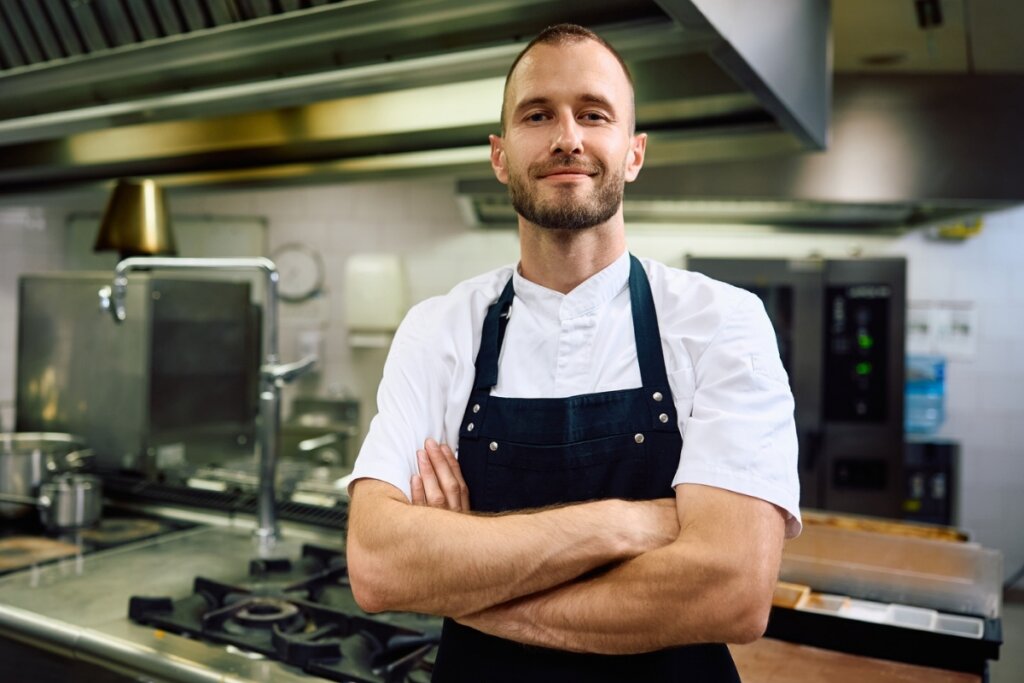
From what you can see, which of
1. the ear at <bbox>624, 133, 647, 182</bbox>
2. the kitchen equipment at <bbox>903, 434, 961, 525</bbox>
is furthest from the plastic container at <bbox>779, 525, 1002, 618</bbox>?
the kitchen equipment at <bbox>903, 434, 961, 525</bbox>

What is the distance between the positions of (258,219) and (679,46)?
16.8ft

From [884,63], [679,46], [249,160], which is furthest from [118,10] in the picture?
[884,63]

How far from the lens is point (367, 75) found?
1905mm

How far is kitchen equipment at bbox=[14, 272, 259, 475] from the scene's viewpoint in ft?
9.64

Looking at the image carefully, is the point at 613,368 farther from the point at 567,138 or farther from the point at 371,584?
the point at 371,584

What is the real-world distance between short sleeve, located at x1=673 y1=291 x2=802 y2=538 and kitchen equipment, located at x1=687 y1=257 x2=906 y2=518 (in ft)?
11.2

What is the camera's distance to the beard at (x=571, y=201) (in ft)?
4.39

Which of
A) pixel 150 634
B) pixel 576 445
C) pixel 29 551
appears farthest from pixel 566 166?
pixel 29 551

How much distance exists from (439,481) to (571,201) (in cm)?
50

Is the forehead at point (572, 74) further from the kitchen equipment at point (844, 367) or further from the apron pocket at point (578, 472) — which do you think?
the kitchen equipment at point (844, 367)

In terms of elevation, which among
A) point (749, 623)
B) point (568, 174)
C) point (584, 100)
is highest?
point (584, 100)

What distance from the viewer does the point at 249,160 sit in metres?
2.95

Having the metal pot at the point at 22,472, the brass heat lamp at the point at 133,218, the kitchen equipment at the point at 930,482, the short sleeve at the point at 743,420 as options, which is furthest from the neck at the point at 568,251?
the kitchen equipment at the point at 930,482

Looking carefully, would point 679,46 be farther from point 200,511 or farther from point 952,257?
point 952,257
